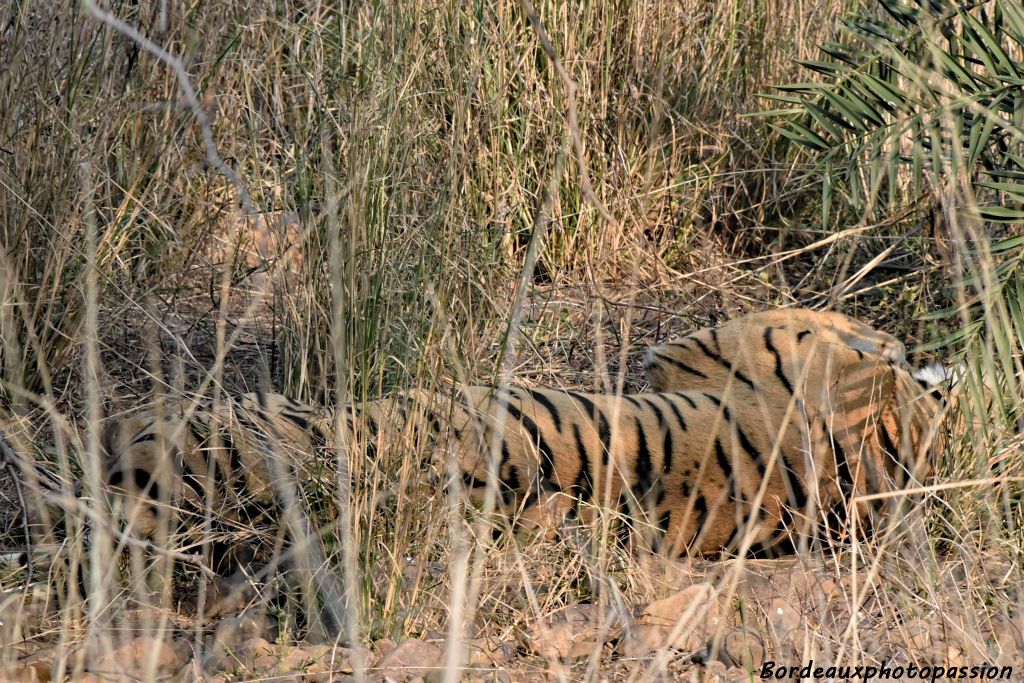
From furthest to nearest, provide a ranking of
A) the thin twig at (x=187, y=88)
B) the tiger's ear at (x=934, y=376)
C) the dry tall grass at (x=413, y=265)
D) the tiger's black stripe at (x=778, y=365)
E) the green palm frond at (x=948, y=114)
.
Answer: the tiger's black stripe at (x=778, y=365) < the tiger's ear at (x=934, y=376) < the green palm frond at (x=948, y=114) < the dry tall grass at (x=413, y=265) < the thin twig at (x=187, y=88)

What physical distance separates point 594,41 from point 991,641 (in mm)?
2395

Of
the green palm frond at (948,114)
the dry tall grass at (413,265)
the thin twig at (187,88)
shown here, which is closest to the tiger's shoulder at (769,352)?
the dry tall grass at (413,265)

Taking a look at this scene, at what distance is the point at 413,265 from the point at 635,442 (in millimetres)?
572

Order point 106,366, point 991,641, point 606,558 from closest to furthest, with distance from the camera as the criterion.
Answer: point 991,641, point 606,558, point 106,366

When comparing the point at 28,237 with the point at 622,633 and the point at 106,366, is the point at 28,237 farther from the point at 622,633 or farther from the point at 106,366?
the point at 622,633

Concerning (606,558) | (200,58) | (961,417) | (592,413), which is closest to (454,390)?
(606,558)

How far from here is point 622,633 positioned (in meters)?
1.98

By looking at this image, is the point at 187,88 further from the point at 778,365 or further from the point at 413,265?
the point at 778,365

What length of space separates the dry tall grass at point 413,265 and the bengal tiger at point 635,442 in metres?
0.07

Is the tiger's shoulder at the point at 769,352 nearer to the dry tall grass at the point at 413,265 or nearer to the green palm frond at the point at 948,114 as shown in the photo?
the dry tall grass at the point at 413,265

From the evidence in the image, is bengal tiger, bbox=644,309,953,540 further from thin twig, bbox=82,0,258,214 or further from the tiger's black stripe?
thin twig, bbox=82,0,258,214

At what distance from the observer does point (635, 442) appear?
2.42m

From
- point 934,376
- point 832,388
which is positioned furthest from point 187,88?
point 934,376

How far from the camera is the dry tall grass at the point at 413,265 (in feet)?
6.27
